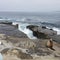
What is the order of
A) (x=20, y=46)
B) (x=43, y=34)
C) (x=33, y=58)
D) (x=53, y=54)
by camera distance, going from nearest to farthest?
(x=33, y=58) < (x=53, y=54) < (x=20, y=46) < (x=43, y=34)

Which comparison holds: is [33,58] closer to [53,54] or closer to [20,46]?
[53,54]

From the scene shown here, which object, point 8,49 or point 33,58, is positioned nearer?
point 33,58

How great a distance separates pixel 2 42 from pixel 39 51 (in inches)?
92.3

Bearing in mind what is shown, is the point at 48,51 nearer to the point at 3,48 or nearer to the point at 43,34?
the point at 3,48

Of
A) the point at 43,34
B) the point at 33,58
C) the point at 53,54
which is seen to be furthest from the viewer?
the point at 43,34

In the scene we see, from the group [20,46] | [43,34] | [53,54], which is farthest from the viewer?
[43,34]

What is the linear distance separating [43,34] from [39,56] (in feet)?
26.1

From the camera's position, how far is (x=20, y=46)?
999cm

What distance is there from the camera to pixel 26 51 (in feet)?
29.7

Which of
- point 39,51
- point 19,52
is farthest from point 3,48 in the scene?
point 39,51

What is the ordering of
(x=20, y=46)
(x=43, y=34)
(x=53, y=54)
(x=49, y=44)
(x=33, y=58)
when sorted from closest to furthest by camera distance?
(x=33, y=58), (x=53, y=54), (x=20, y=46), (x=49, y=44), (x=43, y=34)

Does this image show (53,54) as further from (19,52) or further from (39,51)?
(19,52)

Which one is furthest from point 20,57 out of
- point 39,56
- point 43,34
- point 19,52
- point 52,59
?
point 43,34

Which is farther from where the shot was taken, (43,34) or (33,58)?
(43,34)
